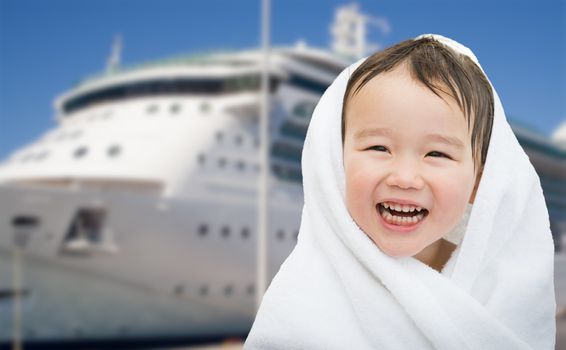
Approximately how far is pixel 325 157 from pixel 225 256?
13.7 m

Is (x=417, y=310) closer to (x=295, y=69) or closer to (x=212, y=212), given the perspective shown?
(x=212, y=212)

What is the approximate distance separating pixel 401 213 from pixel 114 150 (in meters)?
14.4

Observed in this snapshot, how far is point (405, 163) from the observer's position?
4.77 feet

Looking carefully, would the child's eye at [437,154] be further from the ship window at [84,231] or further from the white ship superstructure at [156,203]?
the ship window at [84,231]

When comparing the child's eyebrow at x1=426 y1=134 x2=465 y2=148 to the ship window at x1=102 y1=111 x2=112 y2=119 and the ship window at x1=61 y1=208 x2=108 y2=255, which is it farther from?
the ship window at x1=102 y1=111 x2=112 y2=119

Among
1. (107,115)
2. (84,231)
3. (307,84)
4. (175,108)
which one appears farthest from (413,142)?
(307,84)

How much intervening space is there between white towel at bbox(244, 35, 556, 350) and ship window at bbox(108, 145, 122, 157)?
14153 mm

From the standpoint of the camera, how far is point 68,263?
13773mm

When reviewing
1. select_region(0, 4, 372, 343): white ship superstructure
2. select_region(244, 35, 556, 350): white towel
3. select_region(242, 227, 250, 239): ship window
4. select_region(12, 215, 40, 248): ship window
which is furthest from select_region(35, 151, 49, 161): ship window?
select_region(244, 35, 556, 350): white towel

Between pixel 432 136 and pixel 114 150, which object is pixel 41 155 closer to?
pixel 114 150

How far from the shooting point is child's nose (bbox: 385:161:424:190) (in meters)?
1.44

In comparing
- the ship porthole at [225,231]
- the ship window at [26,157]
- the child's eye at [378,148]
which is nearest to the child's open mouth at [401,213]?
the child's eye at [378,148]

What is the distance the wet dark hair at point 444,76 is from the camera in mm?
1469

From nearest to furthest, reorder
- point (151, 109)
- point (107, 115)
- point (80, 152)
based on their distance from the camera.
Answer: point (80, 152)
point (151, 109)
point (107, 115)
